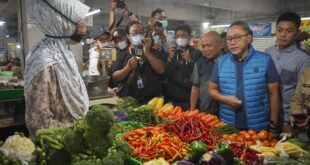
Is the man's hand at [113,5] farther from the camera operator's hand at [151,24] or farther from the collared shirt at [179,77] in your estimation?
the collared shirt at [179,77]

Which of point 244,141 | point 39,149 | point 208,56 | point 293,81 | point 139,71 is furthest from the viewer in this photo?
point 139,71

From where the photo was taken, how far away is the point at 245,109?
3.06 metres

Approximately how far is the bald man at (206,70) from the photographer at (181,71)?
0.39 m

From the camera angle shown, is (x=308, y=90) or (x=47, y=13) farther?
(x=308, y=90)

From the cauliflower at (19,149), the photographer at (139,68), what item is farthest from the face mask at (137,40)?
the cauliflower at (19,149)

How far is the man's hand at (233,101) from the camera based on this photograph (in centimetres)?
301

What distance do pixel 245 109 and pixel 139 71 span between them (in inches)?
69.0

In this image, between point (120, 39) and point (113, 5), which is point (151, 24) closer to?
point (120, 39)

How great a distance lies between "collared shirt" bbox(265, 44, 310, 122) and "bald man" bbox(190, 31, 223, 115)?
32.0 inches

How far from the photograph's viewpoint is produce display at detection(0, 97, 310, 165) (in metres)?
1.60

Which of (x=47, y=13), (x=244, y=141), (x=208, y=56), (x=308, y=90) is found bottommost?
(x=244, y=141)

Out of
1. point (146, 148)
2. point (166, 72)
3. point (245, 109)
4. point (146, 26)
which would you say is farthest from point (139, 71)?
point (146, 148)

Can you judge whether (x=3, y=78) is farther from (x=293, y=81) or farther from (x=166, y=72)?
(x=293, y=81)

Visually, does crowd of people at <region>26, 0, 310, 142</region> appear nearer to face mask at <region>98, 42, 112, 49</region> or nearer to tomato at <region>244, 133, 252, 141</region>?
face mask at <region>98, 42, 112, 49</region>
